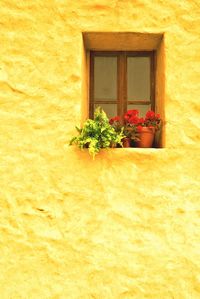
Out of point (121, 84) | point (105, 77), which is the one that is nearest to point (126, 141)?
point (121, 84)

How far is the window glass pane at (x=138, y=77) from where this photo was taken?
3711 mm

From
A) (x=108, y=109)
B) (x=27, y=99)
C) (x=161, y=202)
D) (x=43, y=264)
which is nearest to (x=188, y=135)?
(x=161, y=202)

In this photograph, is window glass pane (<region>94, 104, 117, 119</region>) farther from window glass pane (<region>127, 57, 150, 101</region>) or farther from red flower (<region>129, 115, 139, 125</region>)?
red flower (<region>129, 115, 139, 125</region>)

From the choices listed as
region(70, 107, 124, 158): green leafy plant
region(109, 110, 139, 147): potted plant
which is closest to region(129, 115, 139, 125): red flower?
region(109, 110, 139, 147): potted plant

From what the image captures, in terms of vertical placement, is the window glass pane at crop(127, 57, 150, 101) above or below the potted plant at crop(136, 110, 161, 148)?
above

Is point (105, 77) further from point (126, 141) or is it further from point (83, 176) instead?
point (83, 176)

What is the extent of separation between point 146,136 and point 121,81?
29.4 inches

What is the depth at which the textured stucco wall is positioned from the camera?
3.06 meters

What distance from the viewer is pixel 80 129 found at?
3.15 m

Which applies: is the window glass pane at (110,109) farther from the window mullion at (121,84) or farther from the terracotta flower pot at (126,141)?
the terracotta flower pot at (126,141)

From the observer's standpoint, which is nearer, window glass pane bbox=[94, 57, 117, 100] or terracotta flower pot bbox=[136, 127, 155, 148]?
terracotta flower pot bbox=[136, 127, 155, 148]

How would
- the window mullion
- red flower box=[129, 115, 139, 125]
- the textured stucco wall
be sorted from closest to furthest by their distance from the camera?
the textured stucco wall < red flower box=[129, 115, 139, 125] < the window mullion

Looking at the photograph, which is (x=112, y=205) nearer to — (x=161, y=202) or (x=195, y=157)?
(x=161, y=202)

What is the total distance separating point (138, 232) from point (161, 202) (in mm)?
332
